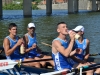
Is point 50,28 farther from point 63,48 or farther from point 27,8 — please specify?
point 27,8

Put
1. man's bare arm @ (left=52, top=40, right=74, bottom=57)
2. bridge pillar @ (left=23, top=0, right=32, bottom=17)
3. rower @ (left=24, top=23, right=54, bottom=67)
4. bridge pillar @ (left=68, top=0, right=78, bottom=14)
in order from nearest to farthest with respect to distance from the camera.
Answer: man's bare arm @ (left=52, top=40, right=74, bottom=57), rower @ (left=24, top=23, right=54, bottom=67), bridge pillar @ (left=23, top=0, right=32, bottom=17), bridge pillar @ (left=68, top=0, right=78, bottom=14)

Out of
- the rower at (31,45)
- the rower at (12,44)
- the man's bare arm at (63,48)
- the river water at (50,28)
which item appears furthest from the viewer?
the river water at (50,28)

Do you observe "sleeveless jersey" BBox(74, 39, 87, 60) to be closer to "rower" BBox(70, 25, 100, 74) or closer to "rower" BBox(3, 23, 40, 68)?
"rower" BBox(70, 25, 100, 74)

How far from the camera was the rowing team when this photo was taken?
326 inches

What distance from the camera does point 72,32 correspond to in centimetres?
816

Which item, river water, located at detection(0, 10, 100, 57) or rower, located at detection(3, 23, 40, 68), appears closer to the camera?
rower, located at detection(3, 23, 40, 68)

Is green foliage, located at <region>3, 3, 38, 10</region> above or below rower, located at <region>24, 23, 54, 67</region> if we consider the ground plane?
below

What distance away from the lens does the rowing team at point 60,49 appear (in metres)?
8.29

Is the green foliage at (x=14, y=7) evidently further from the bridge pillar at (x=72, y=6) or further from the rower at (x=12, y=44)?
the rower at (x=12, y=44)

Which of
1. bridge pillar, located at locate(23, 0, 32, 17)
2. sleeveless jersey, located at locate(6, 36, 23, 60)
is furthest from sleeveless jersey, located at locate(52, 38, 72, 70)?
bridge pillar, located at locate(23, 0, 32, 17)

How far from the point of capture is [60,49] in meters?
8.24

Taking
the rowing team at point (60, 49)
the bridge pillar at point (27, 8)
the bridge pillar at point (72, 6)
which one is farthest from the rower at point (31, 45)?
the bridge pillar at point (72, 6)

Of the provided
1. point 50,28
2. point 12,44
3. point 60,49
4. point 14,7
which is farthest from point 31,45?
point 14,7

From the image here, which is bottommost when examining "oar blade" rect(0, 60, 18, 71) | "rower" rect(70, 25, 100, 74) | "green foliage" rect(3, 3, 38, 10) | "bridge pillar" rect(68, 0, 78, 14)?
"green foliage" rect(3, 3, 38, 10)
